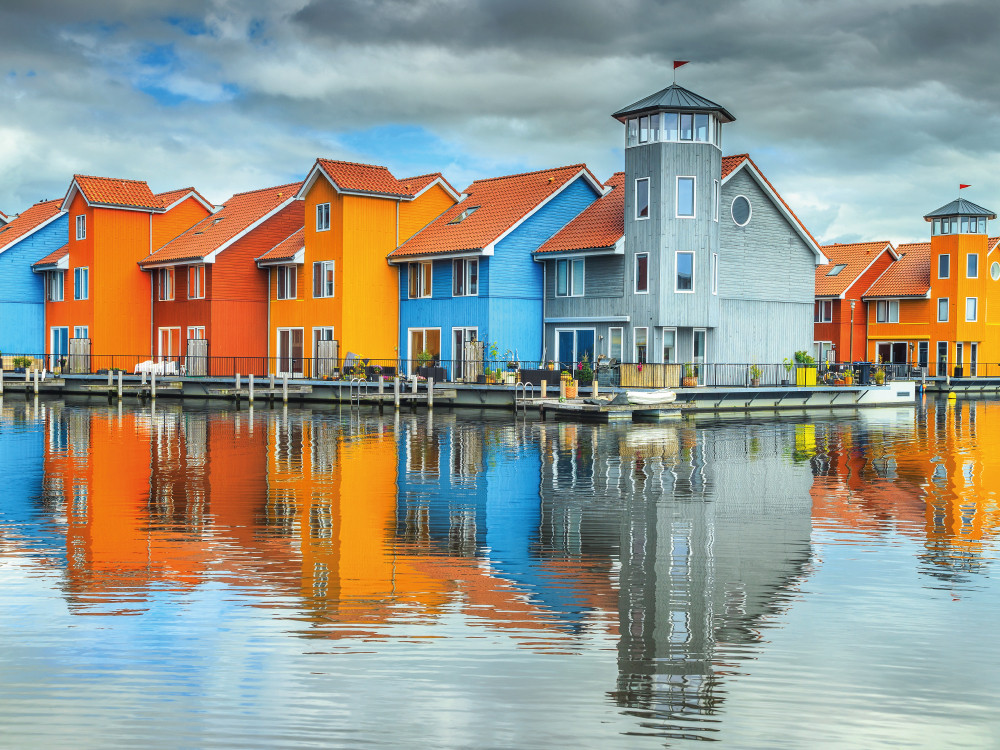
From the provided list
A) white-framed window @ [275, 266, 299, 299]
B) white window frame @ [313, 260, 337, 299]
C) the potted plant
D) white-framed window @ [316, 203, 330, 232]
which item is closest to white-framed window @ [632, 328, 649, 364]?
the potted plant

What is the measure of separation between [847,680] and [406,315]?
47033 millimetres

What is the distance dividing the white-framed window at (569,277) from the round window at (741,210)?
750 cm

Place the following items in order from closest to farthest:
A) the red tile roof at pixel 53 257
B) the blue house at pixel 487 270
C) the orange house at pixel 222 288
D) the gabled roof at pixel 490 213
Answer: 1. the blue house at pixel 487 270
2. the gabled roof at pixel 490 213
3. the orange house at pixel 222 288
4. the red tile roof at pixel 53 257

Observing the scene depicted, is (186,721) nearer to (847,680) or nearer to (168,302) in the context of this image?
(847,680)

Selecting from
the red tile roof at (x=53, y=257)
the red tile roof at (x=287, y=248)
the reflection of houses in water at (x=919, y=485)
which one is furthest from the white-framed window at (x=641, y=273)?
the red tile roof at (x=53, y=257)

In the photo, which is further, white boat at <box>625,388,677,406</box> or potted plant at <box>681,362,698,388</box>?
potted plant at <box>681,362,698,388</box>

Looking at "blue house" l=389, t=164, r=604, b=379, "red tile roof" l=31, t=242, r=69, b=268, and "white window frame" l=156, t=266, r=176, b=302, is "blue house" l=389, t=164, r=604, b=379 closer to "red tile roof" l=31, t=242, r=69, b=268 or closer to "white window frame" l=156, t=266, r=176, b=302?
"white window frame" l=156, t=266, r=176, b=302

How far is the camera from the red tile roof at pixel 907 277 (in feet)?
260

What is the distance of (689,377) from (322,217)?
21044 millimetres

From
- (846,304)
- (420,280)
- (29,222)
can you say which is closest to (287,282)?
(420,280)

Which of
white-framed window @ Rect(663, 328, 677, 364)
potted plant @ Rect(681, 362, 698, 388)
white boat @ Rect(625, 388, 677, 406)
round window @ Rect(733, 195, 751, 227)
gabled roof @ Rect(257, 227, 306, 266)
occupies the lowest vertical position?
white boat @ Rect(625, 388, 677, 406)

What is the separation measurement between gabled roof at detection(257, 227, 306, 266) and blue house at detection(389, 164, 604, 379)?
5882mm

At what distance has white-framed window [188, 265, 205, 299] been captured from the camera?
59.6m

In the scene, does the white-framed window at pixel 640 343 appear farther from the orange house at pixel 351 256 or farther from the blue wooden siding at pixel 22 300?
the blue wooden siding at pixel 22 300
